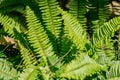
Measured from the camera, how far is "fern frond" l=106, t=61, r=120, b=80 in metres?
2.92

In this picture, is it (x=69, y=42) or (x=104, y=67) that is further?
(x=69, y=42)

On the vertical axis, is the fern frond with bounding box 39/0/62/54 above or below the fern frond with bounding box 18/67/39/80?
above

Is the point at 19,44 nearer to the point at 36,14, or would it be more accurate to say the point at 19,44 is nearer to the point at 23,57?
the point at 23,57

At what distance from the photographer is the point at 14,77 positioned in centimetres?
313

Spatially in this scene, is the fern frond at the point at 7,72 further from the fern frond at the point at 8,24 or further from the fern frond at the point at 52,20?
the fern frond at the point at 52,20

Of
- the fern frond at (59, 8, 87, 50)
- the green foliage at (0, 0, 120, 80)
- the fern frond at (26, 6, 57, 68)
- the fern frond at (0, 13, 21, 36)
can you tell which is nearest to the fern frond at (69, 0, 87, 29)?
the green foliage at (0, 0, 120, 80)

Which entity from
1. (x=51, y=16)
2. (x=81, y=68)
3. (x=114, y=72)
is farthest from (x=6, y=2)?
(x=114, y=72)

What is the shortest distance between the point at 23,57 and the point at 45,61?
0.25m

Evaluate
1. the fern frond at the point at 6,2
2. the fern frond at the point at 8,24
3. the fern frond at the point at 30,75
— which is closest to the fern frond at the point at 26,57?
the fern frond at the point at 8,24

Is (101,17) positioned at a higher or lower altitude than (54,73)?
higher

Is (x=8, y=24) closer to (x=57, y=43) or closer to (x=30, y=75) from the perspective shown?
(x=57, y=43)

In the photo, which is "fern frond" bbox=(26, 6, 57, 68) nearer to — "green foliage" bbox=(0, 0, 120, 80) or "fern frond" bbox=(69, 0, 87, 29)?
"green foliage" bbox=(0, 0, 120, 80)

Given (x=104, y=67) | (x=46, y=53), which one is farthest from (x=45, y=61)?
(x=104, y=67)

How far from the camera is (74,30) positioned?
3.26 meters
